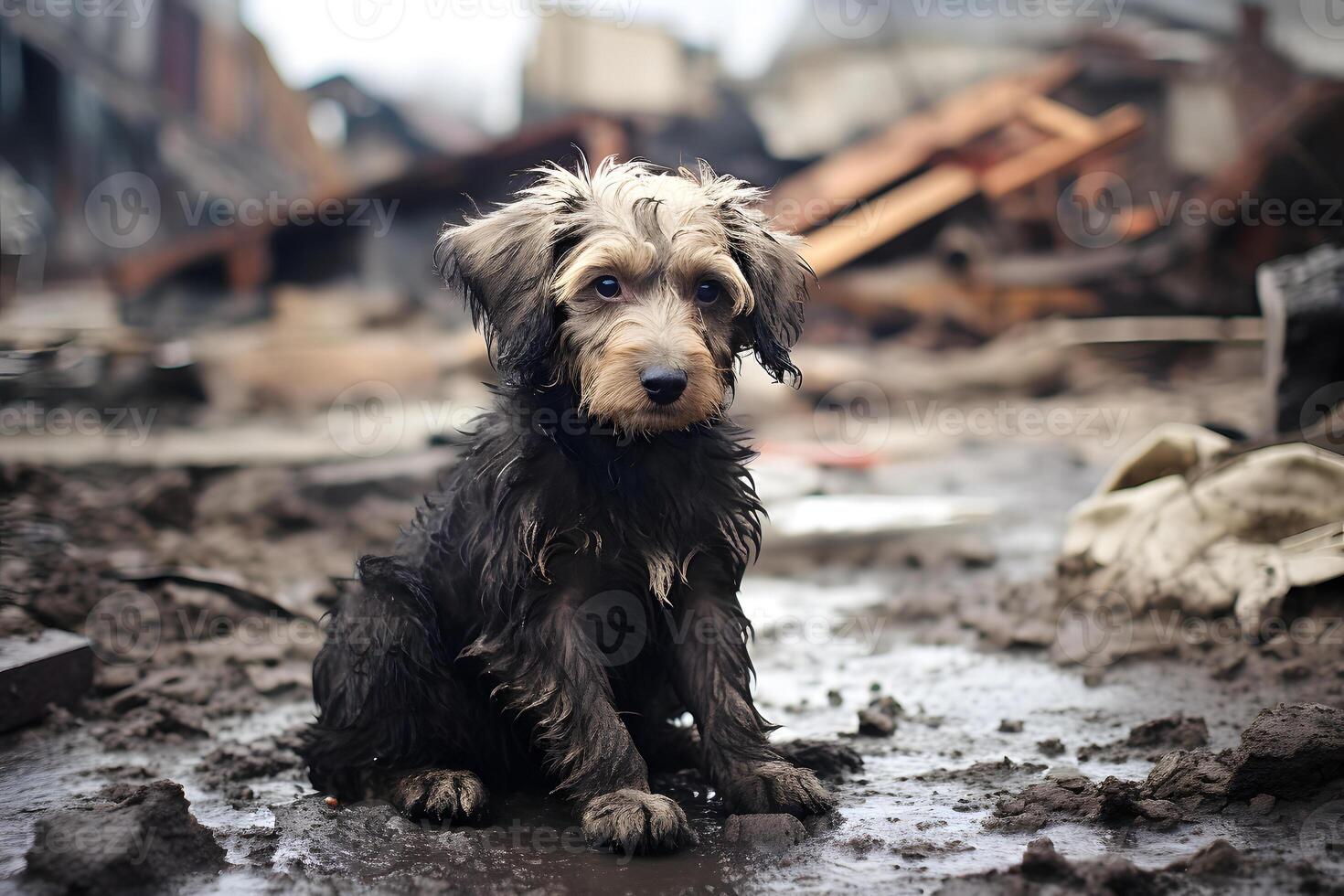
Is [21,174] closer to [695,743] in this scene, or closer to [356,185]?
[356,185]

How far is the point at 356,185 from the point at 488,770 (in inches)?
427

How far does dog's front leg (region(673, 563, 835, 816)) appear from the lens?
3605 millimetres

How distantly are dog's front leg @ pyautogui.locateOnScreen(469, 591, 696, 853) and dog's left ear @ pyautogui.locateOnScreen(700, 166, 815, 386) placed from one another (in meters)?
1.14

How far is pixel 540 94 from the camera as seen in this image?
18.2 meters

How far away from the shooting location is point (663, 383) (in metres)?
3.46

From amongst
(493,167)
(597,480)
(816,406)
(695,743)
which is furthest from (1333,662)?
(493,167)
